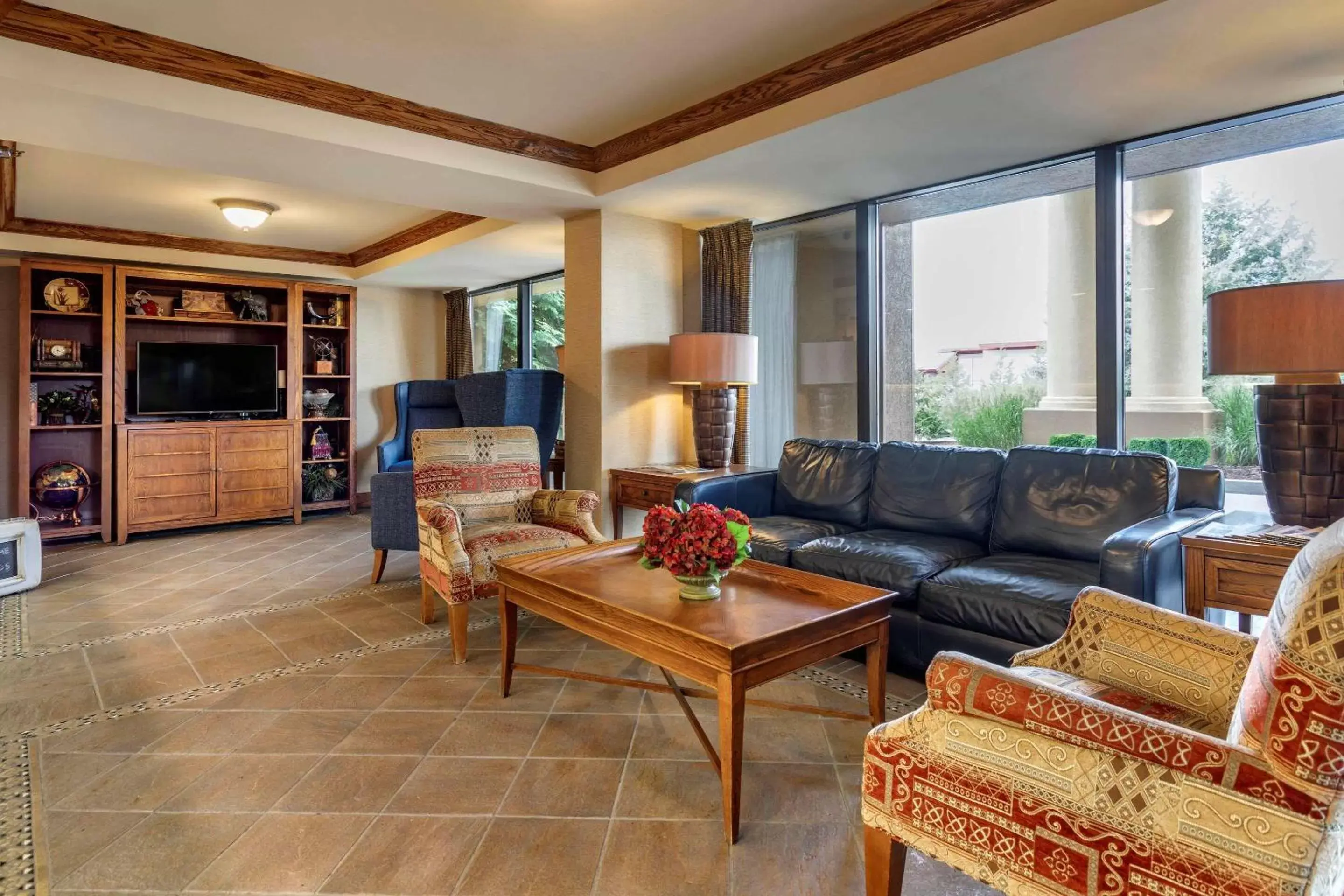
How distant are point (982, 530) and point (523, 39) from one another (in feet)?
9.23

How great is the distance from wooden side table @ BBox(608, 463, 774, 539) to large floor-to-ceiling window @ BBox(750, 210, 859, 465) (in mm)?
398

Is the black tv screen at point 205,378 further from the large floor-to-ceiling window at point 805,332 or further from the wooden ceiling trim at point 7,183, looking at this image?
the large floor-to-ceiling window at point 805,332

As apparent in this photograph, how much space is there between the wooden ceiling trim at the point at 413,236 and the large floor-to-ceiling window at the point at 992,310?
304 cm

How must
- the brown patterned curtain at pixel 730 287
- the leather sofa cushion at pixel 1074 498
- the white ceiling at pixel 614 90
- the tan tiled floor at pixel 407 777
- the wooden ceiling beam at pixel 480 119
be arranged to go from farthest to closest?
the brown patterned curtain at pixel 730 287 → the leather sofa cushion at pixel 1074 498 → the wooden ceiling beam at pixel 480 119 → the white ceiling at pixel 614 90 → the tan tiled floor at pixel 407 777

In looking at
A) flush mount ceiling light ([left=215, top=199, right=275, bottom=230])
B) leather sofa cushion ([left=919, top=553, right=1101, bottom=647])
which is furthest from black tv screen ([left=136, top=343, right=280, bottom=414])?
leather sofa cushion ([left=919, top=553, right=1101, bottom=647])

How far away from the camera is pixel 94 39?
289 cm

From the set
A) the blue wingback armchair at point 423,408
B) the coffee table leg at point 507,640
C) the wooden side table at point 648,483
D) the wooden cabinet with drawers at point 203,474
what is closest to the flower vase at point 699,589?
the coffee table leg at point 507,640

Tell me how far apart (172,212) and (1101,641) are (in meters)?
6.42

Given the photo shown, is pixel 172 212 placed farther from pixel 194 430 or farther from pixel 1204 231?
pixel 1204 231

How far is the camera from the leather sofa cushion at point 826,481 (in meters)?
3.80

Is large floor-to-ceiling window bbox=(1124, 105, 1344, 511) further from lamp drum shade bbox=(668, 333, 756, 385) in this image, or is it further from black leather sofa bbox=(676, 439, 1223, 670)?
lamp drum shade bbox=(668, 333, 756, 385)

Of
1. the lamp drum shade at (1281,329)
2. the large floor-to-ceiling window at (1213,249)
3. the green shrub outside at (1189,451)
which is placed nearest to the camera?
the lamp drum shade at (1281,329)

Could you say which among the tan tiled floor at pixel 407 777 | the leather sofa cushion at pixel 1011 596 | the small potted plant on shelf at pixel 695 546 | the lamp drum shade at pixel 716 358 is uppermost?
the lamp drum shade at pixel 716 358

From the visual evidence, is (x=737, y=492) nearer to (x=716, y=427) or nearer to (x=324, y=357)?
(x=716, y=427)
